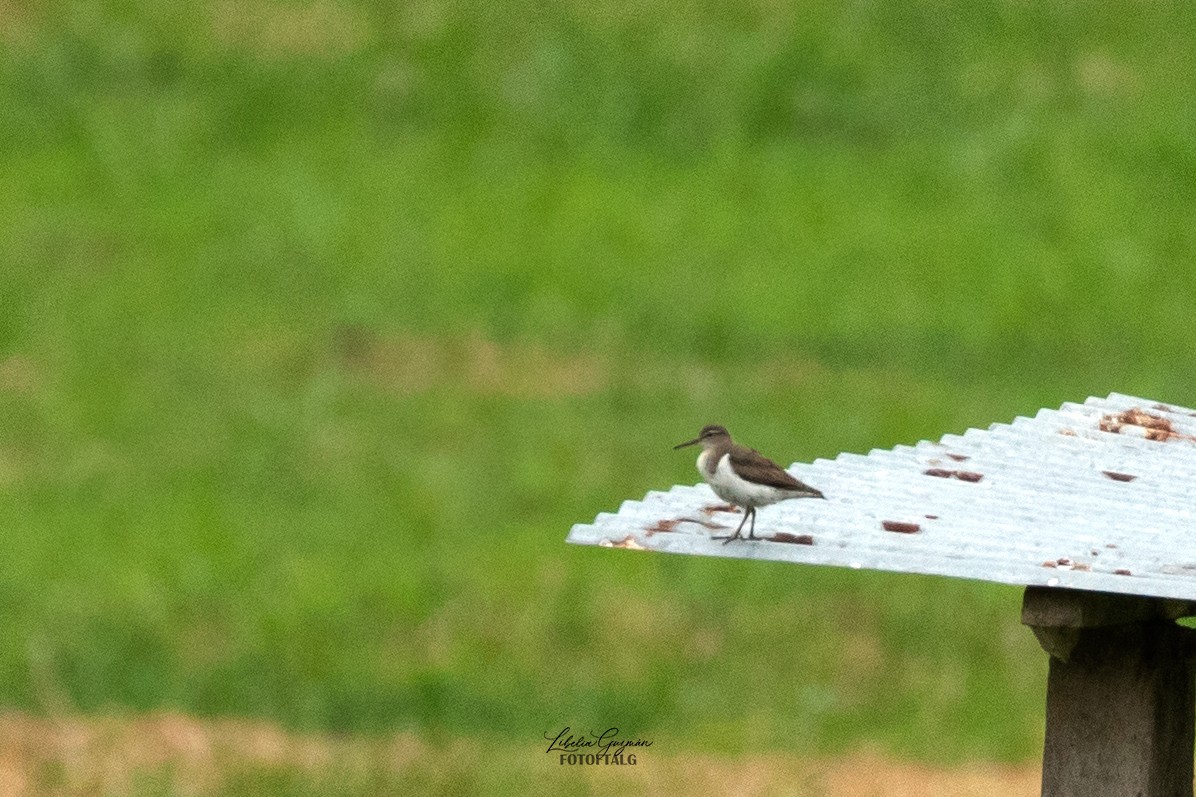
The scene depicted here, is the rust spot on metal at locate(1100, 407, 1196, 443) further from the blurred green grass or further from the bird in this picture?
the blurred green grass

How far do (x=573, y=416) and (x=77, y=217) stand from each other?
768cm

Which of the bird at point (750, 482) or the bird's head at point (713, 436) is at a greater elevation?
the bird's head at point (713, 436)

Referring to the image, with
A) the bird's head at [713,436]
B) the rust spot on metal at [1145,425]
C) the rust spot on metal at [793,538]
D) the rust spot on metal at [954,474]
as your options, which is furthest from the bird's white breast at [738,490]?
the rust spot on metal at [1145,425]

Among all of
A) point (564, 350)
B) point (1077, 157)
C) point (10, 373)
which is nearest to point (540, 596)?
point (564, 350)

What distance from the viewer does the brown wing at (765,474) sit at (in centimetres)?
655

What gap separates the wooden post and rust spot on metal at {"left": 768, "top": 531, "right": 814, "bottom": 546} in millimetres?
771

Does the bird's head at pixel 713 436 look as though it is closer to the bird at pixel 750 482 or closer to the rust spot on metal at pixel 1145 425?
the bird at pixel 750 482

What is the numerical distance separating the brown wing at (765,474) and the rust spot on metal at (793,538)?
18 centimetres

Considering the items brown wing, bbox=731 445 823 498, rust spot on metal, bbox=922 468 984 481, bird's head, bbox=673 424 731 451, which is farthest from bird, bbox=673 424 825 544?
rust spot on metal, bbox=922 468 984 481

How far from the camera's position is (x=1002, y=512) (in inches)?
260

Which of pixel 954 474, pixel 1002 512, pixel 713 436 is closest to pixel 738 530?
pixel 1002 512

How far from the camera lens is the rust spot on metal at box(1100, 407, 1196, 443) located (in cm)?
795
